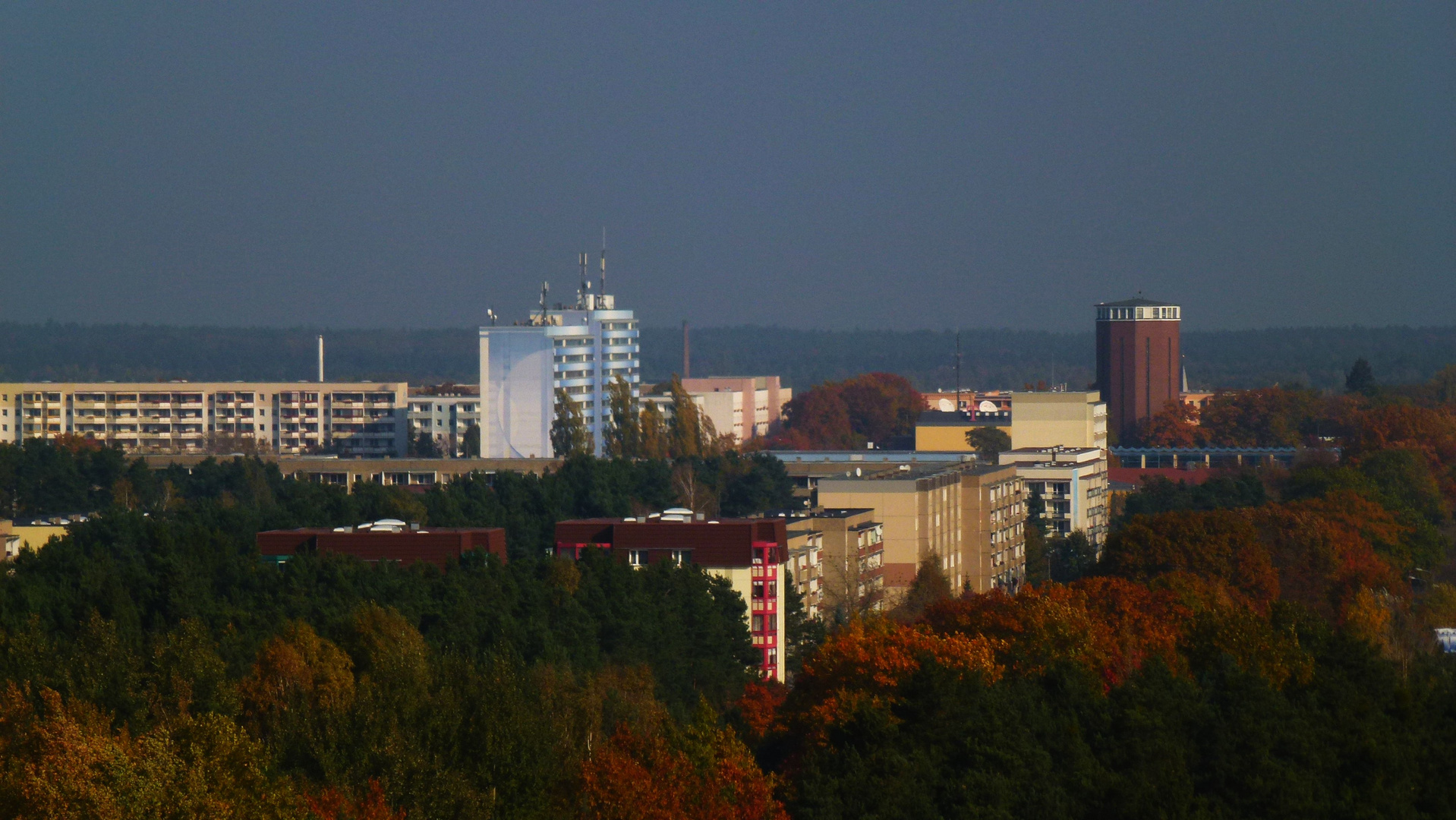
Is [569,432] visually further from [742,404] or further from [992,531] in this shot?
[742,404]

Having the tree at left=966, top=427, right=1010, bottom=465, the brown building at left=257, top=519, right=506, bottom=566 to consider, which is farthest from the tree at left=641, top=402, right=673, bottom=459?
the brown building at left=257, top=519, right=506, bottom=566

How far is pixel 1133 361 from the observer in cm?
13550

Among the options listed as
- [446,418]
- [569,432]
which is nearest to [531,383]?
[446,418]

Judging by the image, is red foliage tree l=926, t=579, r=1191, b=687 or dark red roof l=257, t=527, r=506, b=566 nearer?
red foliage tree l=926, t=579, r=1191, b=687

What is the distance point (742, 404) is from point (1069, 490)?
68.2 meters

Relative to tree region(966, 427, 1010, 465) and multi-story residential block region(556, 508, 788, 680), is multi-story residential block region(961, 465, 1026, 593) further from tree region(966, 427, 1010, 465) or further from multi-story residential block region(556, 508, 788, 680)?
tree region(966, 427, 1010, 465)

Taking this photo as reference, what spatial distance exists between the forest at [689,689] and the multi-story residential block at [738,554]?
3.07 feet

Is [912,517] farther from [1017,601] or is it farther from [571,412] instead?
[571,412]

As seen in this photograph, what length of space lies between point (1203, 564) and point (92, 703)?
31.4 meters

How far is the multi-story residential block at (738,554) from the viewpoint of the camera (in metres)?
52.8

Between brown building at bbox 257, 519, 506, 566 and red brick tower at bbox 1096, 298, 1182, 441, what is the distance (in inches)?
3313

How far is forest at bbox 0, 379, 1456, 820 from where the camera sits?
92.1ft

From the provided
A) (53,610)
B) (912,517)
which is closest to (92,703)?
(53,610)

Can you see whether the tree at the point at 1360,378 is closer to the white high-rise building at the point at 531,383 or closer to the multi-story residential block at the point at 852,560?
the white high-rise building at the point at 531,383
